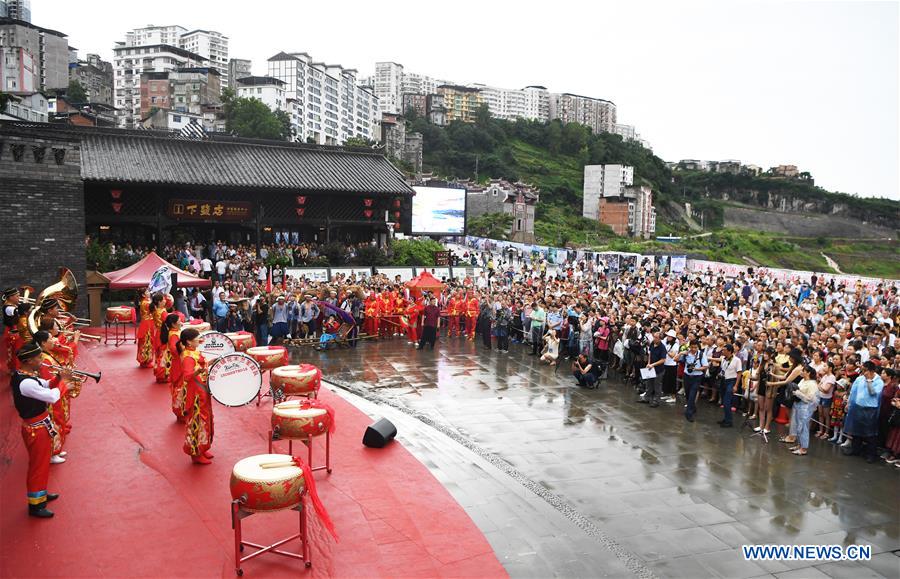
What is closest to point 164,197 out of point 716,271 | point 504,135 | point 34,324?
point 34,324

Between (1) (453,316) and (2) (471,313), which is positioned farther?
(1) (453,316)

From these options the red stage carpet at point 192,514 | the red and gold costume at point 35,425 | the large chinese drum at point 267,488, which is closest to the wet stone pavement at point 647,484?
the red stage carpet at point 192,514

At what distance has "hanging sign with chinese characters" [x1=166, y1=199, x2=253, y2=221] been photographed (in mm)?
27516

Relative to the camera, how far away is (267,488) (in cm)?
523

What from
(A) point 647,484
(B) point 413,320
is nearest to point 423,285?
(B) point 413,320

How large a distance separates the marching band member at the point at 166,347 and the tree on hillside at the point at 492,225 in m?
51.0

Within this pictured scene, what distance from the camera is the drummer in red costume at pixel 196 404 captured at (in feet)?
24.6

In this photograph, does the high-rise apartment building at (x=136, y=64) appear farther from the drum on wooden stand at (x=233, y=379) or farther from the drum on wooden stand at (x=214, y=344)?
the drum on wooden stand at (x=233, y=379)

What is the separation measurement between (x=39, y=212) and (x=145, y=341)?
610 cm

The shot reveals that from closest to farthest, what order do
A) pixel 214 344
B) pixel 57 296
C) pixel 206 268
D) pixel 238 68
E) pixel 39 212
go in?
pixel 214 344 → pixel 57 296 → pixel 39 212 → pixel 206 268 → pixel 238 68

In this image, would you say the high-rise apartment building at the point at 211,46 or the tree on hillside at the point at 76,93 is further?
the high-rise apartment building at the point at 211,46

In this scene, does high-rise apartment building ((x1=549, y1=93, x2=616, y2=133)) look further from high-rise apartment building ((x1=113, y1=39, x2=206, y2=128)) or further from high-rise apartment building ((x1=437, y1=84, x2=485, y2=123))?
high-rise apartment building ((x1=113, y1=39, x2=206, y2=128))

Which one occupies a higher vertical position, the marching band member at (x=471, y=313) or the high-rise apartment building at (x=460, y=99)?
the high-rise apartment building at (x=460, y=99)

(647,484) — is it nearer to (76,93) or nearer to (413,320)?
(413,320)
